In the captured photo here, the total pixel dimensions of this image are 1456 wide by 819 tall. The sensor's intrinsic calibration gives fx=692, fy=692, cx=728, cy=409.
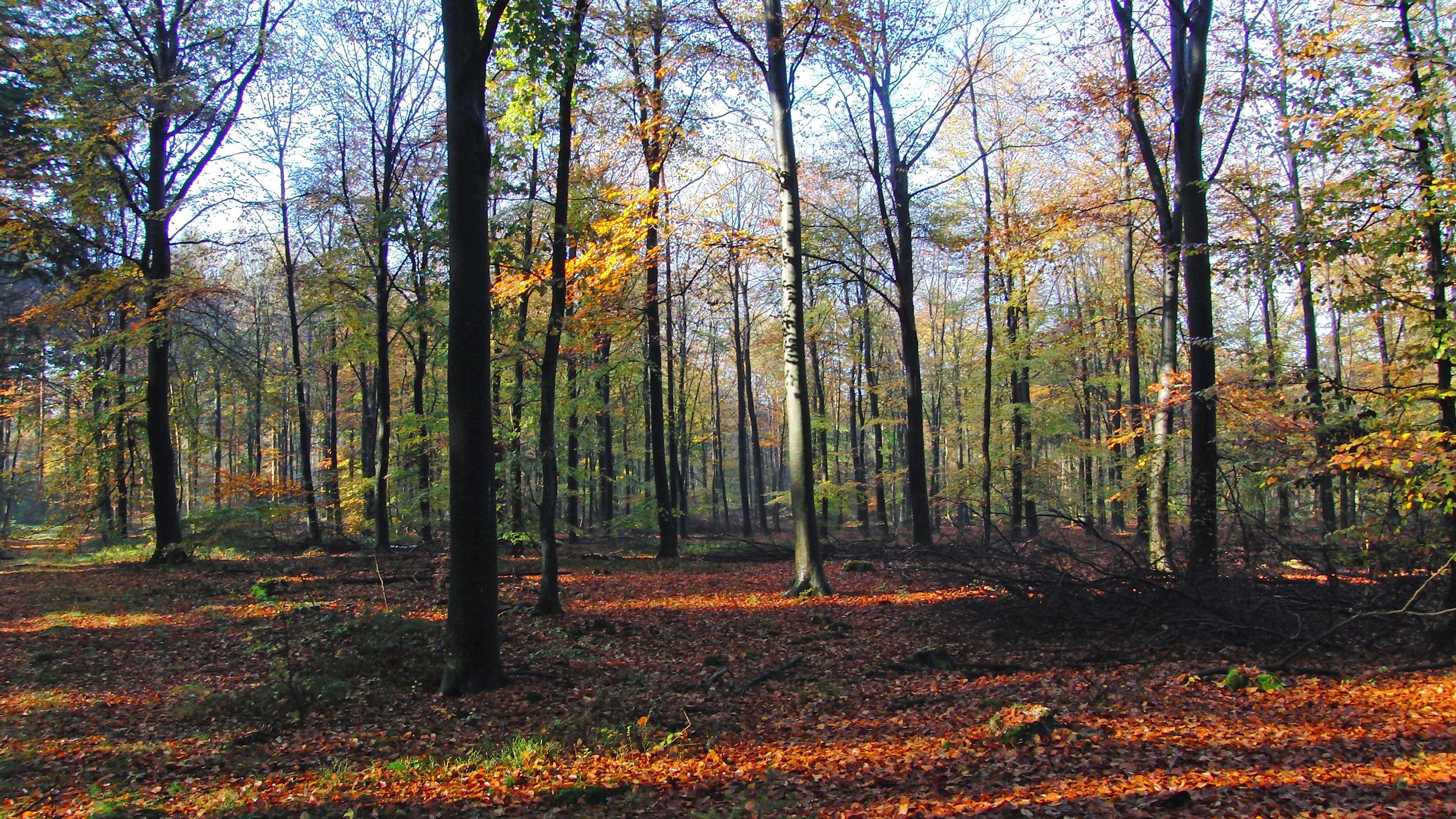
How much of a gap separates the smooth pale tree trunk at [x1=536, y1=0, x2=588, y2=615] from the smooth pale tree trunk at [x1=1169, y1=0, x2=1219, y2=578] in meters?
8.20

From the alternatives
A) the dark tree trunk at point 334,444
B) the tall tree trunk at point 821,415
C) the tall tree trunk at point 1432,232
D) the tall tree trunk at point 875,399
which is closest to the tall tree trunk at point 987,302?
the tall tree trunk at point 875,399

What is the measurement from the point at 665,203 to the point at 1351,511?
39.6 ft

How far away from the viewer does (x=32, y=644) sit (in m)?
8.56

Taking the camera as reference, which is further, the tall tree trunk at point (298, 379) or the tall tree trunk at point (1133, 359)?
the tall tree trunk at point (298, 379)

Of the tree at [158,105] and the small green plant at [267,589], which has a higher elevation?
the tree at [158,105]

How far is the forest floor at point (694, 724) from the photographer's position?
437cm

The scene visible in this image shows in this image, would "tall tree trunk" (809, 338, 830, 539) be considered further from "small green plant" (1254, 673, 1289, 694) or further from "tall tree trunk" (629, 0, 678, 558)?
"small green plant" (1254, 673, 1289, 694)

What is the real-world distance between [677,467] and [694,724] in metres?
17.9

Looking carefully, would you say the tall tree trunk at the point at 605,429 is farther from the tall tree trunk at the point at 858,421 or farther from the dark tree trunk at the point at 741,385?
the tall tree trunk at the point at 858,421

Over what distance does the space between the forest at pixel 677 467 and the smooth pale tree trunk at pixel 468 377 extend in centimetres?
5

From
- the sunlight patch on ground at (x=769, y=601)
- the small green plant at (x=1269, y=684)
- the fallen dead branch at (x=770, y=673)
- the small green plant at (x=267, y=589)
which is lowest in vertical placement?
the sunlight patch on ground at (x=769, y=601)

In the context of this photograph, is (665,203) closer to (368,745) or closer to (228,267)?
(368,745)

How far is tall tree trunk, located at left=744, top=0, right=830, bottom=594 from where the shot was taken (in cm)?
1102

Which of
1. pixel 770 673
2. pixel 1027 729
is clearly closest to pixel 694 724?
pixel 770 673
